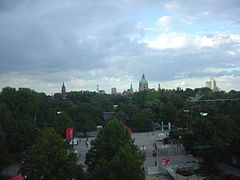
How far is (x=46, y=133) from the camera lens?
63.9 feet

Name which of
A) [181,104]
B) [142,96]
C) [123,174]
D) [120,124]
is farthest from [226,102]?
[142,96]

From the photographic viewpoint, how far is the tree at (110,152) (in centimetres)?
1779

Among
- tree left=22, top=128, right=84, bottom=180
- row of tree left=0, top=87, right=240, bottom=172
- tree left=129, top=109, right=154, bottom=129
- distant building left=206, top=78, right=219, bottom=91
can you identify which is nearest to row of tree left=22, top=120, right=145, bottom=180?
tree left=22, top=128, right=84, bottom=180

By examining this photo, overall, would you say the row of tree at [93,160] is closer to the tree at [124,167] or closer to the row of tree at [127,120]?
the tree at [124,167]

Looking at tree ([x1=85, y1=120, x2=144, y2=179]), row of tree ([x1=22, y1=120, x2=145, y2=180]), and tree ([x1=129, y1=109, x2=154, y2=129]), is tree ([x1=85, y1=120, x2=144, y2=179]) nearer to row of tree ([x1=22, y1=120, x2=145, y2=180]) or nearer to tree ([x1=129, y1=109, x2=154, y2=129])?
row of tree ([x1=22, y1=120, x2=145, y2=180])

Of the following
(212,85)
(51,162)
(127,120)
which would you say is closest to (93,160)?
(51,162)

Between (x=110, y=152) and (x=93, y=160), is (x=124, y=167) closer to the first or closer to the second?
(x=110, y=152)

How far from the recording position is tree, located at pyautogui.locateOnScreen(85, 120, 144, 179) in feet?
58.4

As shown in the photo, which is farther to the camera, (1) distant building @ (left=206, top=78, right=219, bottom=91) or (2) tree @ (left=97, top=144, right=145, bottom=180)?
(1) distant building @ (left=206, top=78, right=219, bottom=91)

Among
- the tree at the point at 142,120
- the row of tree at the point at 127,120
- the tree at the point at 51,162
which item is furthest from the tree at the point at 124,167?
the tree at the point at 142,120

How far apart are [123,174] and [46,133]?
6.05 m

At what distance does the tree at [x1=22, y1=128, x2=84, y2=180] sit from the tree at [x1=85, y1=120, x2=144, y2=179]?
1.53 m

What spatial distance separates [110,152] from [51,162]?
4.24 meters

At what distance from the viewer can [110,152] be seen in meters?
20.4
